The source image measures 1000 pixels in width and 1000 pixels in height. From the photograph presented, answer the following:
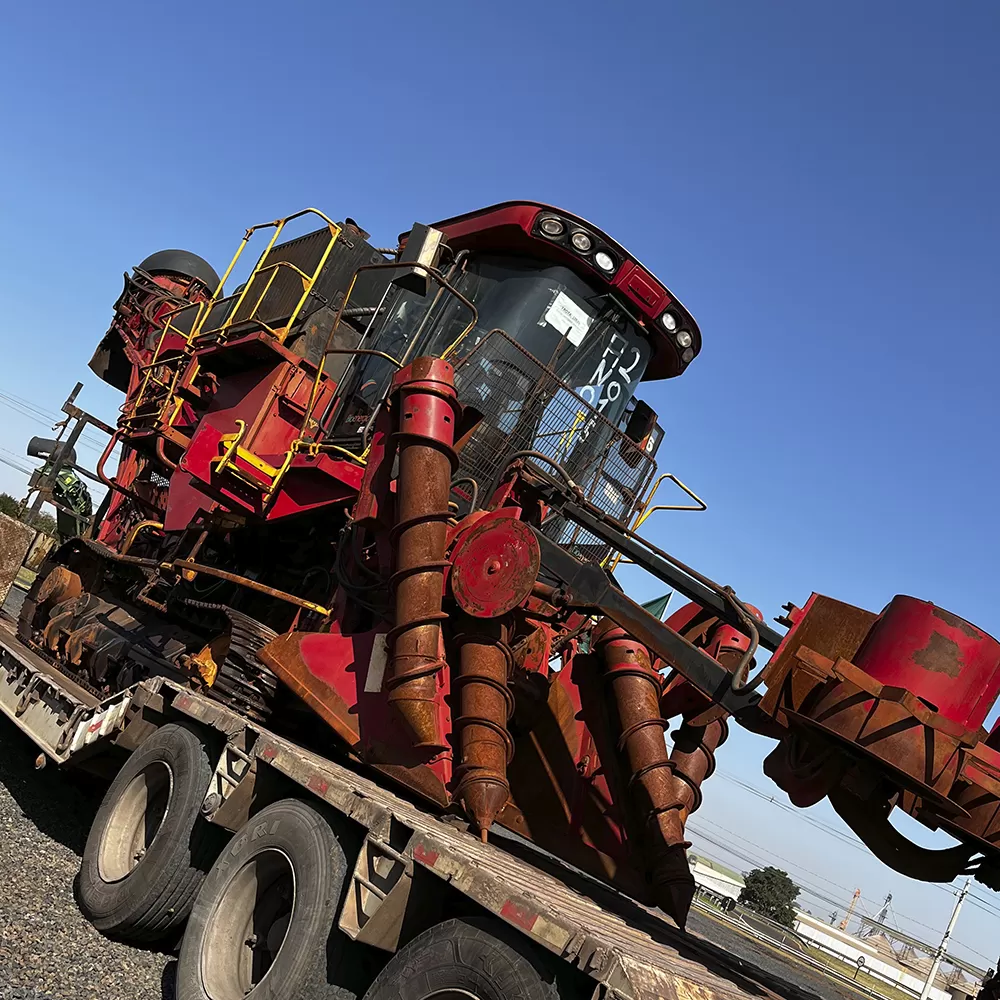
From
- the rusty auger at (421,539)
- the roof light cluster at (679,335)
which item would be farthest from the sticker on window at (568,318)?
the rusty auger at (421,539)

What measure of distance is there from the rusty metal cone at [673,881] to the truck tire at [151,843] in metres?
2.44

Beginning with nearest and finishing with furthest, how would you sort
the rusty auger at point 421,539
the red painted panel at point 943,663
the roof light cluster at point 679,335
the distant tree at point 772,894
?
the red painted panel at point 943,663 → the rusty auger at point 421,539 → the roof light cluster at point 679,335 → the distant tree at point 772,894

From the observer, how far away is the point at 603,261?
7324mm

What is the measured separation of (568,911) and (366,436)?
3848 millimetres

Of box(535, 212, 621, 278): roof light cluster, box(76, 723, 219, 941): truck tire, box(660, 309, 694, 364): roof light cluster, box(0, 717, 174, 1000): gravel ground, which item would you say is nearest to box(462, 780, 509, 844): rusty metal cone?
box(76, 723, 219, 941): truck tire

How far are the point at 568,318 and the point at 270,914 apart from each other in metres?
4.63


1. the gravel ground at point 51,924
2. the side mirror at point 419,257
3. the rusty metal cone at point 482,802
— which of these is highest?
the side mirror at point 419,257

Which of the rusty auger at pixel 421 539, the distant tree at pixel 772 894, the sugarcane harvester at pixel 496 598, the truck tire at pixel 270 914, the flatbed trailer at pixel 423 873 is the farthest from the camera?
the distant tree at pixel 772 894

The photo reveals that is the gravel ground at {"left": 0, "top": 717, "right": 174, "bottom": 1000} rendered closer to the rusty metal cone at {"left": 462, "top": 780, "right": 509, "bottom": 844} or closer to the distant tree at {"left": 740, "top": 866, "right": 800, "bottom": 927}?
the rusty metal cone at {"left": 462, "top": 780, "right": 509, "bottom": 844}

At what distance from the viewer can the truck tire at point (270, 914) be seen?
3957 millimetres

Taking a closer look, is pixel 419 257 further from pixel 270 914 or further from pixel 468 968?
pixel 468 968

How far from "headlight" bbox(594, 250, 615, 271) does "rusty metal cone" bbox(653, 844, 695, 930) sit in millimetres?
4345

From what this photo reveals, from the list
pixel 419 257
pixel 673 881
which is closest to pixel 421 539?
pixel 673 881

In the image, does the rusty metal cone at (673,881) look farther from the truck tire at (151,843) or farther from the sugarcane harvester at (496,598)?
the truck tire at (151,843)
